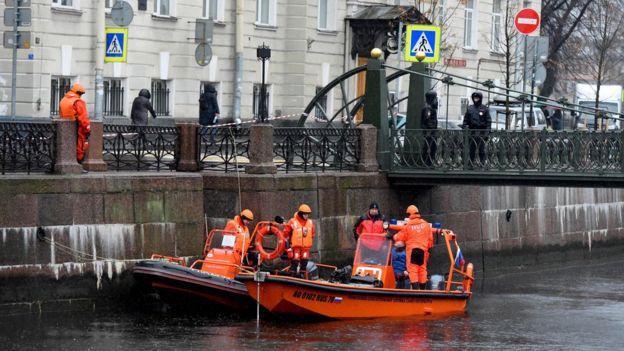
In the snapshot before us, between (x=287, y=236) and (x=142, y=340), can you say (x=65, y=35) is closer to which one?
(x=287, y=236)

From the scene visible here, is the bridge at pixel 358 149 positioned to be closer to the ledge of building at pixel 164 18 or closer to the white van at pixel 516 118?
the ledge of building at pixel 164 18

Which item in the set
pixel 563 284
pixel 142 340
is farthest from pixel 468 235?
pixel 142 340

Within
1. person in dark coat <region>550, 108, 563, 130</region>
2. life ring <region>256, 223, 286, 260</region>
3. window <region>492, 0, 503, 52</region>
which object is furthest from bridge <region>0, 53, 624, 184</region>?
window <region>492, 0, 503, 52</region>

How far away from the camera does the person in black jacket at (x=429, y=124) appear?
98.0 ft

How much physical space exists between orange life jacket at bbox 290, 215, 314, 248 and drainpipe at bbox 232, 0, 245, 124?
14771mm

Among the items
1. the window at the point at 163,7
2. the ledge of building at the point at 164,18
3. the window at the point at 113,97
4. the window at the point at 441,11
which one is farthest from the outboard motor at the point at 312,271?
the window at the point at 441,11

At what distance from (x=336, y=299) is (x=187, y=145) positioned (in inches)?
151

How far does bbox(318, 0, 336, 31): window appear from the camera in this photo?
44.8 meters

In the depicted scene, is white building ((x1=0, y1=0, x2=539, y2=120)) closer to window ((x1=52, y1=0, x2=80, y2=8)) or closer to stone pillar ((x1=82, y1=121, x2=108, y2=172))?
window ((x1=52, y1=0, x2=80, y2=8))

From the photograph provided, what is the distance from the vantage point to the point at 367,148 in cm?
2994

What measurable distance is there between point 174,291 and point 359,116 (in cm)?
2034

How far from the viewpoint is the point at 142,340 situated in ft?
76.6

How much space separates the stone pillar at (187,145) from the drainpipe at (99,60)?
22.5 ft

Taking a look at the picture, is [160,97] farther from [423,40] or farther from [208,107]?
[423,40]
